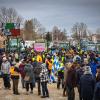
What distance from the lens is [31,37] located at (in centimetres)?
11538

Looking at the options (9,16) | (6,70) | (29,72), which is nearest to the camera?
(29,72)

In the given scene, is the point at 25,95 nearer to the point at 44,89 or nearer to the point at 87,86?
the point at 44,89

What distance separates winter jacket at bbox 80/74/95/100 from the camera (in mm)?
13133

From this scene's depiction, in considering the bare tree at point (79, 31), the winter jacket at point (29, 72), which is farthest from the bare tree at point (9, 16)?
the winter jacket at point (29, 72)

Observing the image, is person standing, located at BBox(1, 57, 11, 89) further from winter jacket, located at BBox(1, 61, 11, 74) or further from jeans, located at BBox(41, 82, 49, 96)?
jeans, located at BBox(41, 82, 49, 96)

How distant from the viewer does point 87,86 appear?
13219 millimetres

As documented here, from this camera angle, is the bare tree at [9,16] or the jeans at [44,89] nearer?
the jeans at [44,89]

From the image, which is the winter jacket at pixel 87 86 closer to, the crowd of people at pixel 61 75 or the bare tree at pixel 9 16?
the crowd of people at pixel 61 75

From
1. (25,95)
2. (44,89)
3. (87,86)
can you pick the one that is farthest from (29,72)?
A: (87,86)

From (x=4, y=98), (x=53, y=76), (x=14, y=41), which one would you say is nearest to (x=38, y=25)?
(x=14, y=41)

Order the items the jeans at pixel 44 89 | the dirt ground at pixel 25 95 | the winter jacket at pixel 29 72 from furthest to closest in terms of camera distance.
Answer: the winter jacket at pixel 29 72, the dirt ground at pixel 25 95, the jeans at pixel 44 89

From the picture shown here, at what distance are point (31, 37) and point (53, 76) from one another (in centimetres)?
8874

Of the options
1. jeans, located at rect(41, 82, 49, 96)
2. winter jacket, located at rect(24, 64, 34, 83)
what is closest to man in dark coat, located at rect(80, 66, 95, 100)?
jeans, located at rect(41, 82, 49, 96)

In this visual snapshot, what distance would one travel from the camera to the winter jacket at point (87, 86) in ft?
43.1
